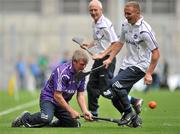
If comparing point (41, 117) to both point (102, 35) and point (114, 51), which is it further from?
point (102, 35)

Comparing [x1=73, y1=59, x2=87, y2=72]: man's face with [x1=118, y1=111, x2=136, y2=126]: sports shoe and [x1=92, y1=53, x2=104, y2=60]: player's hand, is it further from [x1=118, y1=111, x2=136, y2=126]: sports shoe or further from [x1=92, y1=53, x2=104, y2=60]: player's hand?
[x1=92, y1=53, x2=104, y2=60]: player's hand

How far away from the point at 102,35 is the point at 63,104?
3.52m

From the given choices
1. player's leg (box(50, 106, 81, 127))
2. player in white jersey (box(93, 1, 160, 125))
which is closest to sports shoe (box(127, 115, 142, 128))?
player in white jersey (box(93, 1, 160, 125))

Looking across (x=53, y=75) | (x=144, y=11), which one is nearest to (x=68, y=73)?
(x=53, y=75)

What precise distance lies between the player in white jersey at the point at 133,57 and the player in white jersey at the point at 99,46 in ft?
5.78

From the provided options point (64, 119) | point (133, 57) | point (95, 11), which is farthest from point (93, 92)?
point (64, 119)

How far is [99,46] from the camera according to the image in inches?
683

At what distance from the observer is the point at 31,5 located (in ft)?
164

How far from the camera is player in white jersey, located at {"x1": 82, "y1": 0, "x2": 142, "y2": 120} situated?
55.7 ft

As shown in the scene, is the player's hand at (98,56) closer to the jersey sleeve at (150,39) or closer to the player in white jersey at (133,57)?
the player in white jersey at (133,57)

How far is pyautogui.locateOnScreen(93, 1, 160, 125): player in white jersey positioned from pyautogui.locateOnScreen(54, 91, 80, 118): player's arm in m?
1.06

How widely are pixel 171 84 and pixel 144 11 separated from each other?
6.37m

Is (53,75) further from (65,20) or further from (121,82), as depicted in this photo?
(65,20)

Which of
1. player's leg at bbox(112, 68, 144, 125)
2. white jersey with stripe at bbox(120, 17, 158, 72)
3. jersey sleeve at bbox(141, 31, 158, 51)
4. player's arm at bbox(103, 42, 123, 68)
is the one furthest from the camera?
player's arm at bbox(103, 42, 123, 68)
